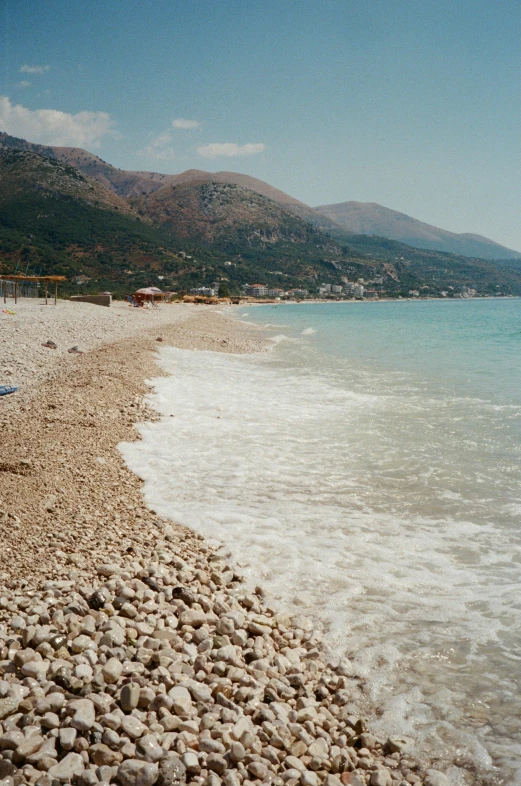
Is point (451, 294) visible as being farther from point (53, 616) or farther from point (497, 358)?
point (53, 616)

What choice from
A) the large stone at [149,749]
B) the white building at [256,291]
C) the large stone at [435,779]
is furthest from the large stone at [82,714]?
the white building at [256,291]

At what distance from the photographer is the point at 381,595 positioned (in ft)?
14.7

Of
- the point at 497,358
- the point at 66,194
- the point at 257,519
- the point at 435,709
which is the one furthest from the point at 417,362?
the point at 66,194

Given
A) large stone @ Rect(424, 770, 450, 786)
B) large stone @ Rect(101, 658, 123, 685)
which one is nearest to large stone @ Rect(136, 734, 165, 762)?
large stone @ Rect(101, 658, 123, 685)

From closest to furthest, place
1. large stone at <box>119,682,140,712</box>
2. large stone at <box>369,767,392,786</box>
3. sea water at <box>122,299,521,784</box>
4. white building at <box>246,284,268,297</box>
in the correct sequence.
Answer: large stone at <box>369,767,392,786</box> < large stone at <box>119,682,140,712</box> < sea water at <box>122,299,521,784</box> < white building at <box>246,284,268,297</box>

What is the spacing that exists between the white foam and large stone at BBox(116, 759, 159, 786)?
4.56 ft

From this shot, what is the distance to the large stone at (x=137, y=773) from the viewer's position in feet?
8.07

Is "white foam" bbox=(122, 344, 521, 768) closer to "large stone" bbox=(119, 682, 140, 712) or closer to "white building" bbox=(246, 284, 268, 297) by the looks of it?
"large stone" bbox=(119, 682, 140, 712)

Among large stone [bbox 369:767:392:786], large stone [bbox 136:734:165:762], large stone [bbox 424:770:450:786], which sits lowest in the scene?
large stone [bbox 424:770:450:786]

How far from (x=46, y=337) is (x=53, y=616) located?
17113 mm

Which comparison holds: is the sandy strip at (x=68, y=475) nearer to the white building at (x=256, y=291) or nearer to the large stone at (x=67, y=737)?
the large stone at (x=67, y=737)

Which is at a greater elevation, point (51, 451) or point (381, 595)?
point (51, 451)

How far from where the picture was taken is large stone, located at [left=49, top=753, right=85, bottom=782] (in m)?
2.45

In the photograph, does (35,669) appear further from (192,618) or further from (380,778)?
(380,778)
